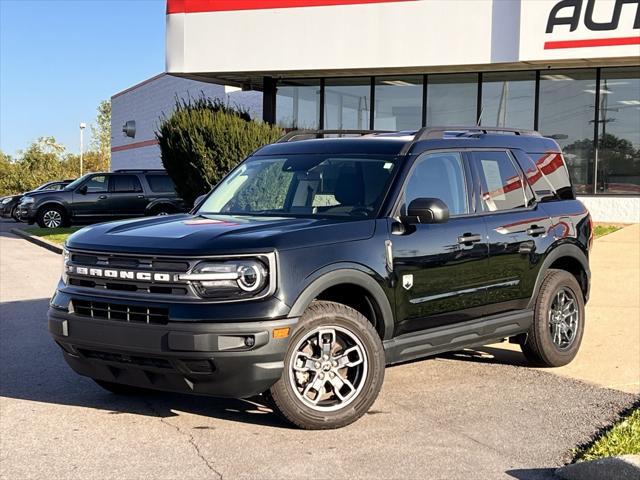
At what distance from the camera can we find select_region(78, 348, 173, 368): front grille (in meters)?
4.96

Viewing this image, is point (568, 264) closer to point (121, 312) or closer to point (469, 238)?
point (469, 238)

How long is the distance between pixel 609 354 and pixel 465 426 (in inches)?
112

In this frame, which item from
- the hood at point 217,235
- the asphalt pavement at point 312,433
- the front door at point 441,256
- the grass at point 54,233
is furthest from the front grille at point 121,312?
the grass at point 54,233

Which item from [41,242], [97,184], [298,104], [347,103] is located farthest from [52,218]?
[347,103]

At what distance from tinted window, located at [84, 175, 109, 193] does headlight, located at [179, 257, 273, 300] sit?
A: 781 inches

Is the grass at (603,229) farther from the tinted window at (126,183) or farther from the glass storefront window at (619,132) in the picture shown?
the tinted window at (126,183)

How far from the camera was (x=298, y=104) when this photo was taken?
22828 mm

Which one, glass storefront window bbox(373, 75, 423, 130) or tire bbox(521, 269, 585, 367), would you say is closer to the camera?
tire bbox(521, 269, 585, 367)

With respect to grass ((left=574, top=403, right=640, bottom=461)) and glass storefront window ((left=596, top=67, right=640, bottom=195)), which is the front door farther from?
glass storefront window ((left=596, top=67, right=640, bottom=195))

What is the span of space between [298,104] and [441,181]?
17.0m

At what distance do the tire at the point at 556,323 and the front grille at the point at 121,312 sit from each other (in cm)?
337

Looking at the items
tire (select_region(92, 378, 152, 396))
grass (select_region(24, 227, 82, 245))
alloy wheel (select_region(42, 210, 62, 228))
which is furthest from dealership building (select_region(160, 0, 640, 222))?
tire (select_region(92, 378, 152, 396))

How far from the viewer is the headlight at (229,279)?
4.89 metres

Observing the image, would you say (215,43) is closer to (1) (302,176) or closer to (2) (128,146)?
(1) (302,176)
